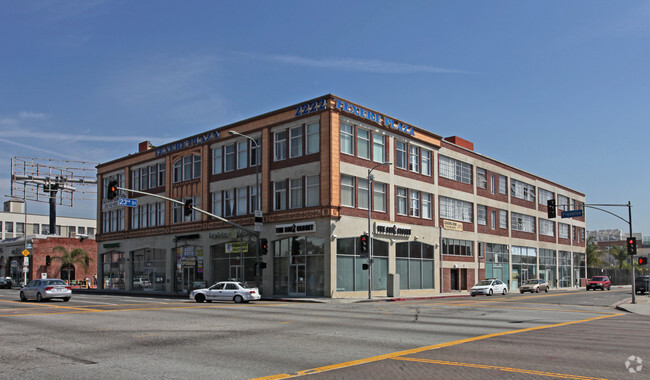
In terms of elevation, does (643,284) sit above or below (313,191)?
below

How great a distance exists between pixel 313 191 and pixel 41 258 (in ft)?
182

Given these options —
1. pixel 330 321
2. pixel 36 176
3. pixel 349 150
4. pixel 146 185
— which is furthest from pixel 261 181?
pixel 36 176

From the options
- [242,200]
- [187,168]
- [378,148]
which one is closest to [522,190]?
[378,148]

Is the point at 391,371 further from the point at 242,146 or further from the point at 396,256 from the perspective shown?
the point at 242,146

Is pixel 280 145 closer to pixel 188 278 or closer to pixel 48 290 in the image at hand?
pixel 188 278

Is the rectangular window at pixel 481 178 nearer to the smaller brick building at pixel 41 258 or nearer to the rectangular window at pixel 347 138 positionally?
the rectangular window at pixel 347 138

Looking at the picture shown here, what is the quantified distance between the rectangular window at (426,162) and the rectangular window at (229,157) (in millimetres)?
17374

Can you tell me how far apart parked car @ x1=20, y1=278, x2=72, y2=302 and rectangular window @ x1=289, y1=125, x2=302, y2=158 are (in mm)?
18884

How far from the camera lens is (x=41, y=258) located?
81.7 meters

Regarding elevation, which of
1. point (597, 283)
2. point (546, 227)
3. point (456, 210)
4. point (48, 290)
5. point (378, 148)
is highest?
point (378, 148)

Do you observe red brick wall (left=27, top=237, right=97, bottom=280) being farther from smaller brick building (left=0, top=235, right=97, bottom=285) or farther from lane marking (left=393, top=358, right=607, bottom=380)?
lane marking (left=393, top=358, right=607, bottom=380)

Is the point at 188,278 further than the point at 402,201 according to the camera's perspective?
Yes

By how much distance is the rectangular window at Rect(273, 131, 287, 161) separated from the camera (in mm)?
46341

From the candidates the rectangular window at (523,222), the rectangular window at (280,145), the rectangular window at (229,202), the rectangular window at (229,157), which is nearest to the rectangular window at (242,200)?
the rectangular window at (229,202)
